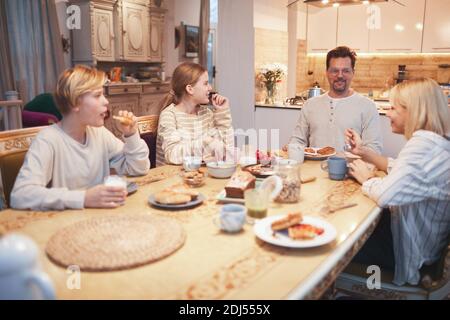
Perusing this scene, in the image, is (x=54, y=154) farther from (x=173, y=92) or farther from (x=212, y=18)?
(x=212, y=18)

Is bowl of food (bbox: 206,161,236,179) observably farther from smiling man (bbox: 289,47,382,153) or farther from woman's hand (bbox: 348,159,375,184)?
smiling man (bbox: 289,47,382,153)

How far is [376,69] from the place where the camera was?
228 inches

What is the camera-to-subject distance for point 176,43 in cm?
761

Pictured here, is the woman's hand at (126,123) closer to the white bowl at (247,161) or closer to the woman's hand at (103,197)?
the woman's hand at (103,197)

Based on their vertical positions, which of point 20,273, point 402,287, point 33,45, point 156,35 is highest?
point 156,35

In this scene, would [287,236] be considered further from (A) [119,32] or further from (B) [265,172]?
(A) [119,32]

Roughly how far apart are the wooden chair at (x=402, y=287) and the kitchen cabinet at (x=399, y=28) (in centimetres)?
416

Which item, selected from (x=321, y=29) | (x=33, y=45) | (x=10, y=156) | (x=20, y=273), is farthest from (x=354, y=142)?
(x=33, y=45)

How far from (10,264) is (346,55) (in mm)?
2656

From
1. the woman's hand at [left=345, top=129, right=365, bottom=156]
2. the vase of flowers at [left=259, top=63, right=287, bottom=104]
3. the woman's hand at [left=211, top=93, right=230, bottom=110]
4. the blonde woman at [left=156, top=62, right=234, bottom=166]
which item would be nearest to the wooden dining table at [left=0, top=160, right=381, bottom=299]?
the woman's hand at [left=345, top=129, right=365, bottom=156]

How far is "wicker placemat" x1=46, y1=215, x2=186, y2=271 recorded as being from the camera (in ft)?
3.47

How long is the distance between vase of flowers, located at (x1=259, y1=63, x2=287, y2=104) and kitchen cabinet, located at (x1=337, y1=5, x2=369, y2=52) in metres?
1.83

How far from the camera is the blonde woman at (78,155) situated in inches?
58.2

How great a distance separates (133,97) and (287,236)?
5.48 m
